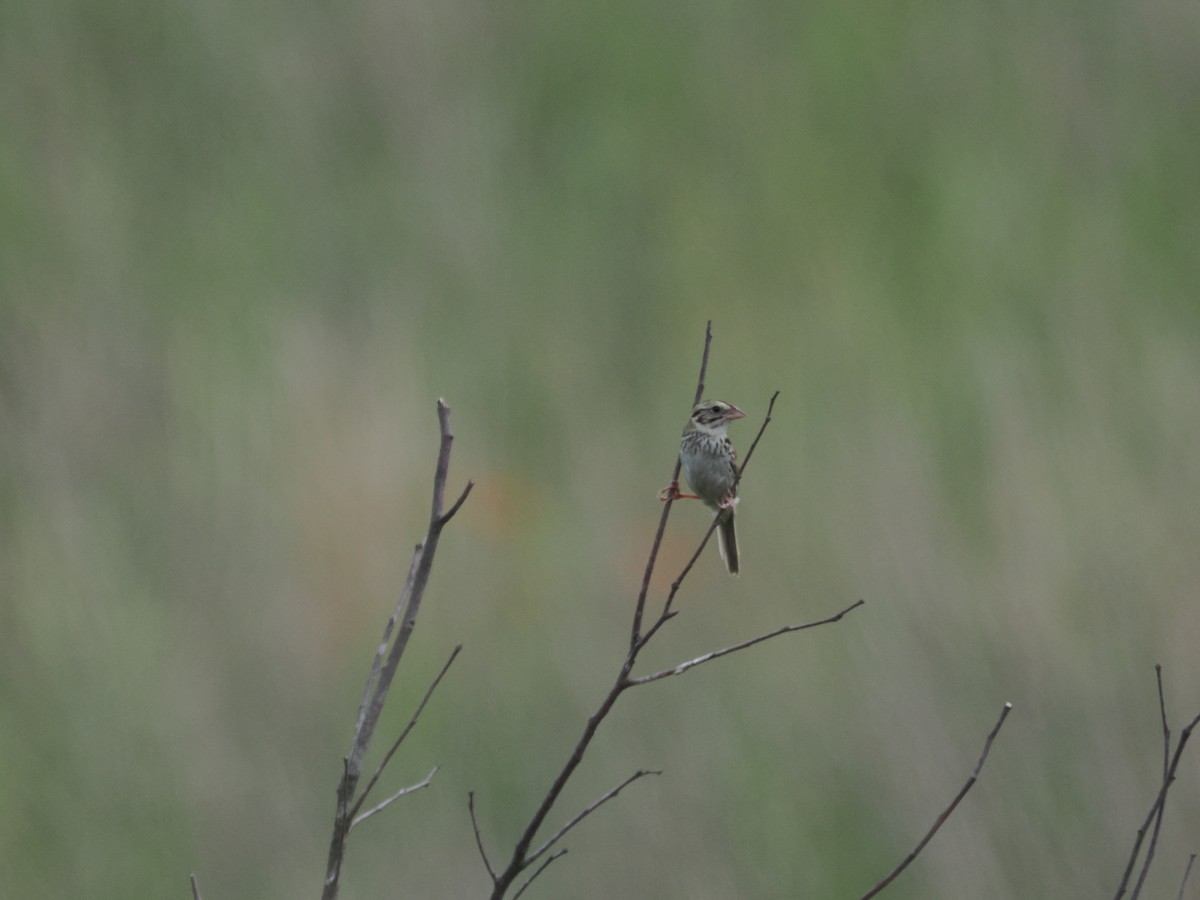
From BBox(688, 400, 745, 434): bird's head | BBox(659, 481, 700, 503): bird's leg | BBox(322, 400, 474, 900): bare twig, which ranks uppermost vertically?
BBox(688, 400, 745, 434): bird's head

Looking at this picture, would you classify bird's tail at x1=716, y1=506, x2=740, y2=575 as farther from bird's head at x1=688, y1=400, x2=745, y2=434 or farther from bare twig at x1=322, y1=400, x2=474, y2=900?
bare twig at x1=322, y1=400, x2=474, y2=900

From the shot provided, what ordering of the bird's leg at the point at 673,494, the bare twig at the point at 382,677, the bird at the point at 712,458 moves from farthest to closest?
the bird at the point at 712,458, the bird's leg at the point at 673,494, the bare twig at the point at 382,677

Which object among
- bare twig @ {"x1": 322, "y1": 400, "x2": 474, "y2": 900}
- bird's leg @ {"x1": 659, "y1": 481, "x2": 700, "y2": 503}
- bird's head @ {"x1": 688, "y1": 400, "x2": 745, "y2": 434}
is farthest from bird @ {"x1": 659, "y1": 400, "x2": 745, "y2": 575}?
bare twig @ {"x1": 322, "y1": 400, "x2": 474, "y2": 900}

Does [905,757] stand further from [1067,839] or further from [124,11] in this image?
[124,11]

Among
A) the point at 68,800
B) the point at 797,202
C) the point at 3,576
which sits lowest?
the point at 68,800

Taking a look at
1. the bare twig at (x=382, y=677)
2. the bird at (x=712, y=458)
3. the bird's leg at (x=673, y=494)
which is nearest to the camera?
the bare twig at (x=382, y=677)

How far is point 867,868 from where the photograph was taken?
4.95m

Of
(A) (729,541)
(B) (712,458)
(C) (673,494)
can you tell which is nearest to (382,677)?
(C) (673,494)

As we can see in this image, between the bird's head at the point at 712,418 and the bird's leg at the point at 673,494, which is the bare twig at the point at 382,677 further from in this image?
the bird's head at the point at 712,418

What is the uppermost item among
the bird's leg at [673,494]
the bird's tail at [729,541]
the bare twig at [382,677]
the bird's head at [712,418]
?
the bird's head at [712,418]

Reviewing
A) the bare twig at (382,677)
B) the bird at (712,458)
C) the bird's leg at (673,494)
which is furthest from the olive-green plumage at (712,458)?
the bare twig at (382,677)

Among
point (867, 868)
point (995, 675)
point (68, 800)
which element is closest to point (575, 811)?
point (867, 868)

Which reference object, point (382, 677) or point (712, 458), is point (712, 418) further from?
point (382, 677)

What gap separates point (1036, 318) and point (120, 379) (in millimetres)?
3924
